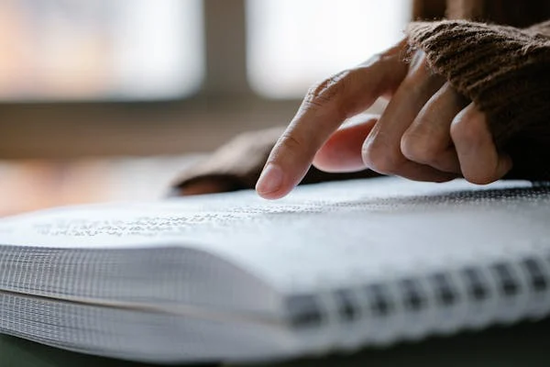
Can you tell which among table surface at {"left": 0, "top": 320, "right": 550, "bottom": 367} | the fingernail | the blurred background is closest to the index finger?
the fingernail

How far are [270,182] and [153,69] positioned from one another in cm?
185

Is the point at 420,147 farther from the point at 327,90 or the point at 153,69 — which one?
the point at 153,69

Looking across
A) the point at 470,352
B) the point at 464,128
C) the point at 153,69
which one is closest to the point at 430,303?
the point at 470,352

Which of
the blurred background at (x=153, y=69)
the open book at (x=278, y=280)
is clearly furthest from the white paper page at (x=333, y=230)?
the blurred background at (x=153, y=69)

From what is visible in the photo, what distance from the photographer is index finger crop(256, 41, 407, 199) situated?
0.39 metres

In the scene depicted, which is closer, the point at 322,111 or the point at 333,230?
the point at 333,230

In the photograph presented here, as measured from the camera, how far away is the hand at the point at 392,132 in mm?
362

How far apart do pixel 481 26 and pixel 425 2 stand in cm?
31

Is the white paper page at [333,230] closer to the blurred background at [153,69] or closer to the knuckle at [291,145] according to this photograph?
the knuckle at [291,145]

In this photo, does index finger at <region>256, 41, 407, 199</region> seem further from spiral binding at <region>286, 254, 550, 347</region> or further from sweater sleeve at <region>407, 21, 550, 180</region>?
spiral binding at <region>286, 254, 550, 347</region>

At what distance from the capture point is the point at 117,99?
7.02 feet

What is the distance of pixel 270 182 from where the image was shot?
38cm

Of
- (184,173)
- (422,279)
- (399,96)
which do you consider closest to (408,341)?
(422,279)

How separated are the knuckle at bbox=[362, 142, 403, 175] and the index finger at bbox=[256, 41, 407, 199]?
0.09ft
